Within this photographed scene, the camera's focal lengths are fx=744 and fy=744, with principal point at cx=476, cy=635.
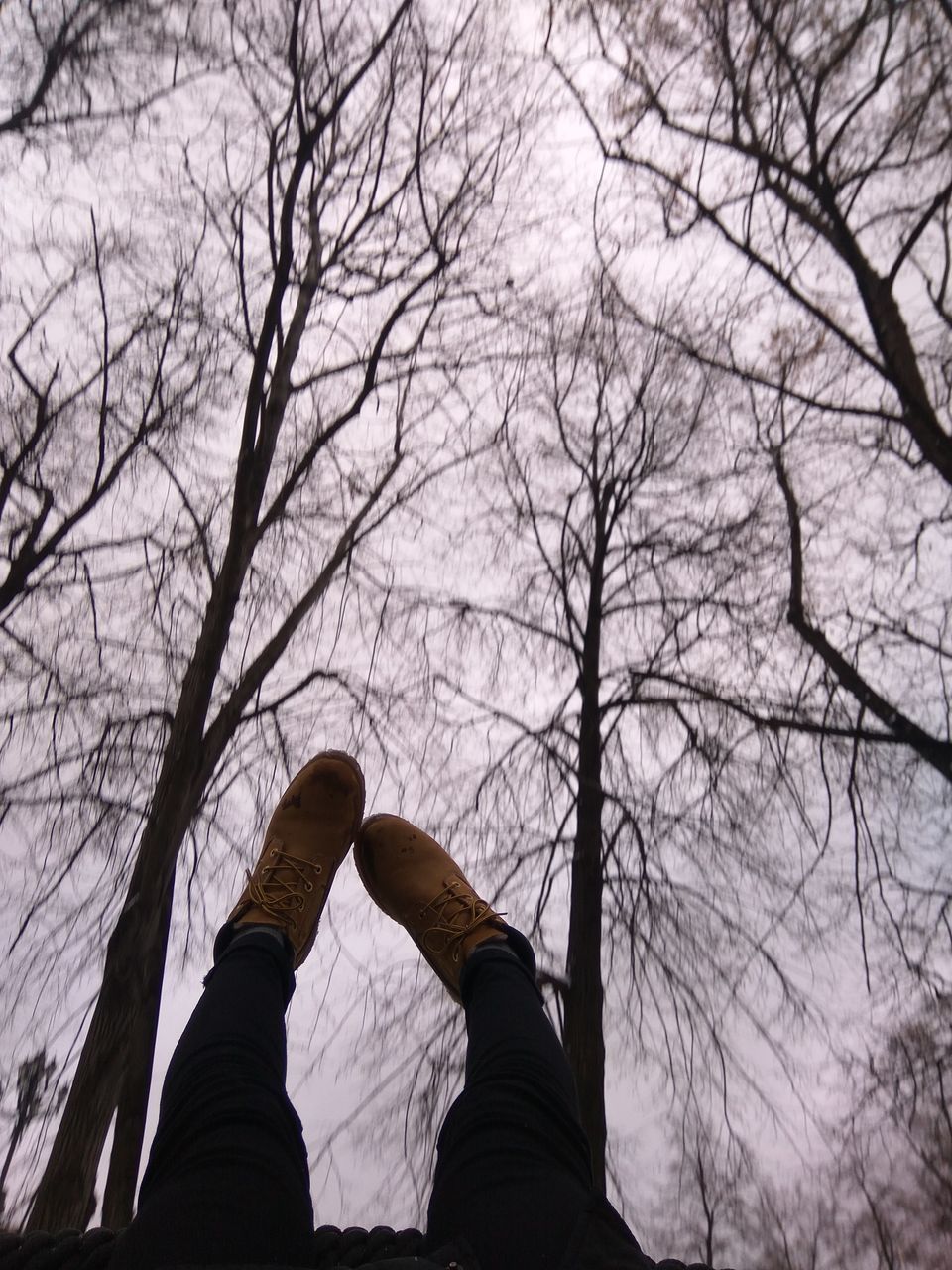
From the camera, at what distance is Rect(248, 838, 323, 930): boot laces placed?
201 cm

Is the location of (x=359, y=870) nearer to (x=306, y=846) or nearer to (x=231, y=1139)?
(x=306, y=846)

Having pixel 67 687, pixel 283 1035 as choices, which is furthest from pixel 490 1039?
pixel 67 687

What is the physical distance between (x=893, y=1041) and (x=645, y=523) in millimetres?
2361

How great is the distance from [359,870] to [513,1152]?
126cm

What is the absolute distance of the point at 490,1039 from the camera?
154 cm

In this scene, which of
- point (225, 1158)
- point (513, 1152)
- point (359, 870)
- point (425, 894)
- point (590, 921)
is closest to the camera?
point (225, 1158)

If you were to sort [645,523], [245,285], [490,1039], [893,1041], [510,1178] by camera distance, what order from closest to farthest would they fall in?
1. [510,1178]
2. [490,1039]
3. [893,1041]
4. [245,285]
5. [645,523]

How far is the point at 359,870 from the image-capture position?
8.09ft

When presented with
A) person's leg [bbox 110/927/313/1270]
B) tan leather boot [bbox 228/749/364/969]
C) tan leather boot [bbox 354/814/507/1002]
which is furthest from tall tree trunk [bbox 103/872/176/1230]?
person's leg [bbox 110/927/313/1270]

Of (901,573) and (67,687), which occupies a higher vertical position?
(901,573)

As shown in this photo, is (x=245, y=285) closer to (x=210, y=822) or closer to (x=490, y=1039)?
(x=210, y=822)

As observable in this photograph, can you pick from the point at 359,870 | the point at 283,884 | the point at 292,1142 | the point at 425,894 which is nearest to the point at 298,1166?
the point at 292,1142

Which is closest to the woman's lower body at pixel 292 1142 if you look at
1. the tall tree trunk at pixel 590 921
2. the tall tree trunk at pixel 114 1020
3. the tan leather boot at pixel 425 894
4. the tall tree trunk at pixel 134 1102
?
the tan leather boot at pixel 425 894

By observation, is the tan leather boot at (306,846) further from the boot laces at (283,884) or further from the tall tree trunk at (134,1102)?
the tall tree trunk at (134,1102)
